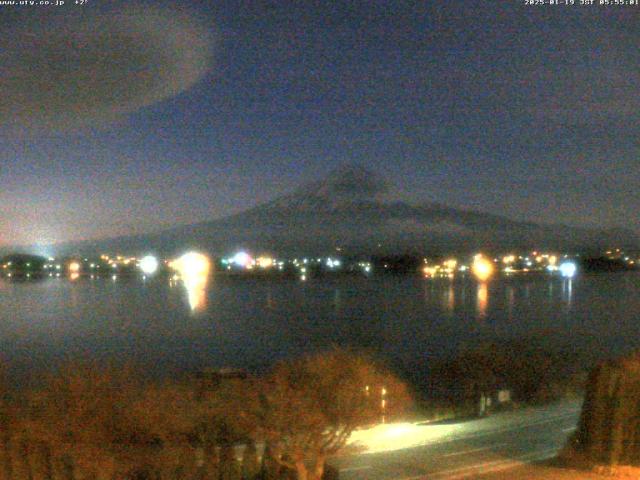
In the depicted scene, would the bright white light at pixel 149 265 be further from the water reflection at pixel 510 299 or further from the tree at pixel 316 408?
the tree at pixel 316 408

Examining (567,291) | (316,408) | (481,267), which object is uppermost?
(481,267)

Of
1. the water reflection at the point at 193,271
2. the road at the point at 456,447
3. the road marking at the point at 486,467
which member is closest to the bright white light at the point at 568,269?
the water reflection at the point at 193,271

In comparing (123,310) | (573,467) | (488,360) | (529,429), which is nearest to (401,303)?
(123,310)

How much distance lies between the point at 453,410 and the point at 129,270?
8494cm

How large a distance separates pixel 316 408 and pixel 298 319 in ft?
137

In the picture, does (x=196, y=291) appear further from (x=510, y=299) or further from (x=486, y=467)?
(x=486, y=467)

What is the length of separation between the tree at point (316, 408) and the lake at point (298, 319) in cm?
1516

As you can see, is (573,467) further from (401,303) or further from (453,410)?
(401,303)

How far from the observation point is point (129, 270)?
99625 millimetres

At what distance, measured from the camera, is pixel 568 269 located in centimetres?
8006

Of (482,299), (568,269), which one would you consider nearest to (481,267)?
(568,269)

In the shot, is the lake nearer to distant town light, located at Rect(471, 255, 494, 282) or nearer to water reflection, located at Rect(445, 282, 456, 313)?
water reflection, located at Rect(445, 282, 456, 313)

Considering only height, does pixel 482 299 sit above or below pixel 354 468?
above

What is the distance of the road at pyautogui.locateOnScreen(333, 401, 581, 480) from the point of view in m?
9.54
